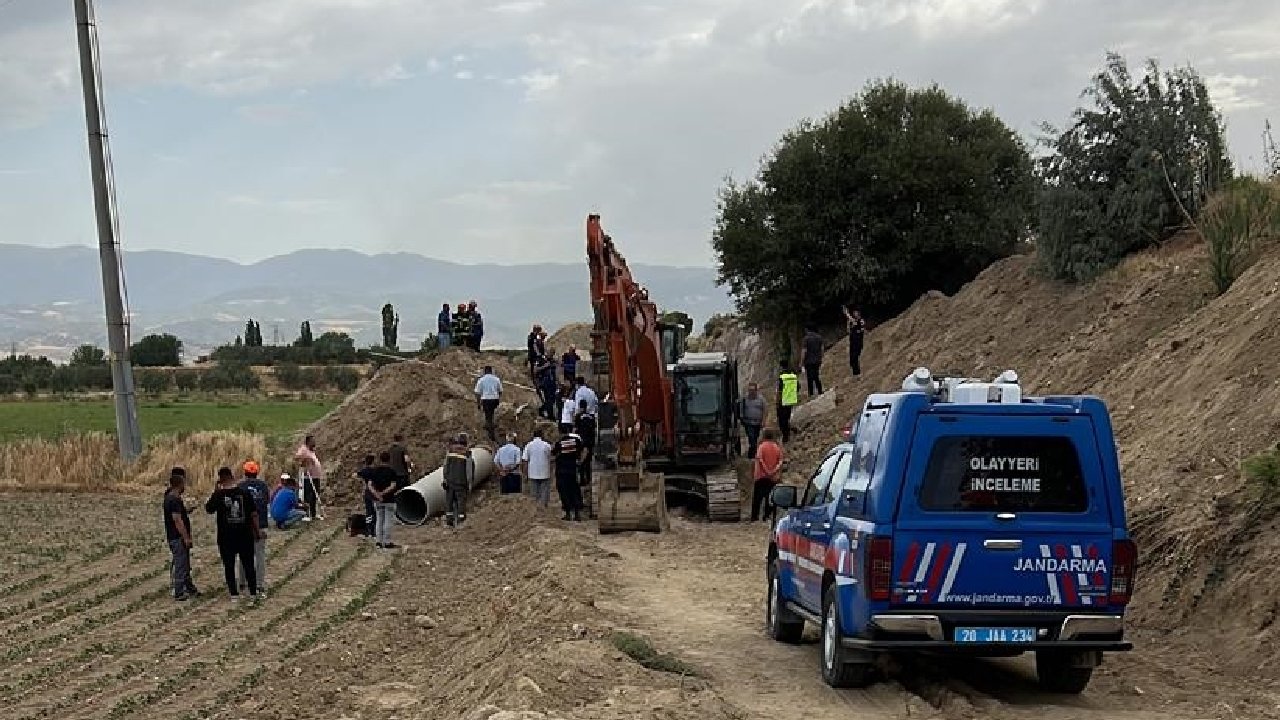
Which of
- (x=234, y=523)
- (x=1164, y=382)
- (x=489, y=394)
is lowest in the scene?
(x=234, y=523)

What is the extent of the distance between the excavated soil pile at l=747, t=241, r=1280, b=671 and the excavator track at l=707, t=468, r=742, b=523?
5.10 metres

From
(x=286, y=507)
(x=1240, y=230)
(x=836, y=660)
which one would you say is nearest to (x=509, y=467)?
(x=286, y=507)

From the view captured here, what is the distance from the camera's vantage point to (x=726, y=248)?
146 ft

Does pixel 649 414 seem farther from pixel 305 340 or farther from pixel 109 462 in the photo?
pixel 305 340

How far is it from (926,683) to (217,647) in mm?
7916

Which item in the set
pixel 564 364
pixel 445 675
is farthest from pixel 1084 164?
pixel 445 675

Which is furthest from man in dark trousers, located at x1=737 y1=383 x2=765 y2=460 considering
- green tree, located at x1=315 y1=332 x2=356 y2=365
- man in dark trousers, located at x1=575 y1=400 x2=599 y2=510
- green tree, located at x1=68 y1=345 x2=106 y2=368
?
green tree, located at x1=68 y1=345 x2=106 y2=368

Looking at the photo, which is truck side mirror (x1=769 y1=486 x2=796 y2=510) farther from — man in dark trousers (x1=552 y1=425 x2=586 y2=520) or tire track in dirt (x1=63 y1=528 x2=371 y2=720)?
man in dark trousers (x1=552 y1=425 x2=586 y2=520)

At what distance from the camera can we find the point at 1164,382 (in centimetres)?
2092

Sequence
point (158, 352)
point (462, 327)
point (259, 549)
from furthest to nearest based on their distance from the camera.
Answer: point (158, 352), point (462, 327), point (259, 549)

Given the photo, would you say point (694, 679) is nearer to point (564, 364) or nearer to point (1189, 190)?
point (1189, 190)

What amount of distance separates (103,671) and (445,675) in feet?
11.0

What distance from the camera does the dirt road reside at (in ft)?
35.4

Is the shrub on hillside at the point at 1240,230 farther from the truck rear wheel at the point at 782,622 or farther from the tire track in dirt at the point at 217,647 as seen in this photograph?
the tire track in dirt at the point at 217,647
